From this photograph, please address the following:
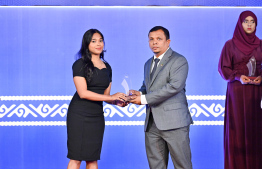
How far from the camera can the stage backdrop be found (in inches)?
216

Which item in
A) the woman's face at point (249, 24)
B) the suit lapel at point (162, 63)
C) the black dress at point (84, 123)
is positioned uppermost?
the woman's face at point (249, 24)

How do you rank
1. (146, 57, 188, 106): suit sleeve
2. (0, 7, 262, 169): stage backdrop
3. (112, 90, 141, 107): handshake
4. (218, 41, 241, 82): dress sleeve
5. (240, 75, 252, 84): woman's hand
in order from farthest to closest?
(0, 7, 262, 169): stage backdrop < (218, 41, 241, 82): dress sleeve < (240, 75, 252, 84): woman's hand < (112, 90, 141, 107): handshake < (146, 57, 188, 106): suit sleeve

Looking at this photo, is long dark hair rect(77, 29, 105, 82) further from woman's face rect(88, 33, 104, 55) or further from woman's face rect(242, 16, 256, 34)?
woman's face rect(242, 16, 256, 34)

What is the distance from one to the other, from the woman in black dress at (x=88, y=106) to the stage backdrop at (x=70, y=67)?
59.7 inches

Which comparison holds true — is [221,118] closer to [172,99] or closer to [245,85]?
[245,85]

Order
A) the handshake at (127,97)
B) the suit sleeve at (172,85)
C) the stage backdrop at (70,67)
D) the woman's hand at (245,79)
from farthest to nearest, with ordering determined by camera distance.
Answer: the stage backdrop at (70,67) < the woman's hand at (245,79) < the handshake at (127,97) < the suit sleeve at (172,85)

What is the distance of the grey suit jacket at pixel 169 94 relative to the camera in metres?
3.75

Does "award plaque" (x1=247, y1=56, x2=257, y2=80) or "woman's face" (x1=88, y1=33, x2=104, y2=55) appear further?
"award plaque" (x1=247, y1=56, x2=257, y2=80)

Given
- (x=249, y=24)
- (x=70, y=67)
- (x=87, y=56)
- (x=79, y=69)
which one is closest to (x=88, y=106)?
(x=79, y=69)

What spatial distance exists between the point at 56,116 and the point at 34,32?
1239mm

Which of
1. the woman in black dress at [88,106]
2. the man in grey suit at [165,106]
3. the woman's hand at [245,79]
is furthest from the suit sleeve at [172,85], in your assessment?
the woman's hand at [245,79]

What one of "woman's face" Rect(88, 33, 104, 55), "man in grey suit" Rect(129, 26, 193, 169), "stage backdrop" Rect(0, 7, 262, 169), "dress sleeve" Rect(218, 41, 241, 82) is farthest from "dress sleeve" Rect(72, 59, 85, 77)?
"dress sleeve" Rect(218, 41, 241, 82)

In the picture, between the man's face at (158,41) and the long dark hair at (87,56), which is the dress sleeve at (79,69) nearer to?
the long dark hair at (87,56)

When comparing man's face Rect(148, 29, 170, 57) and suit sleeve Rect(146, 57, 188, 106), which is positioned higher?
man's face Rect(148, 29, 170, 57)
